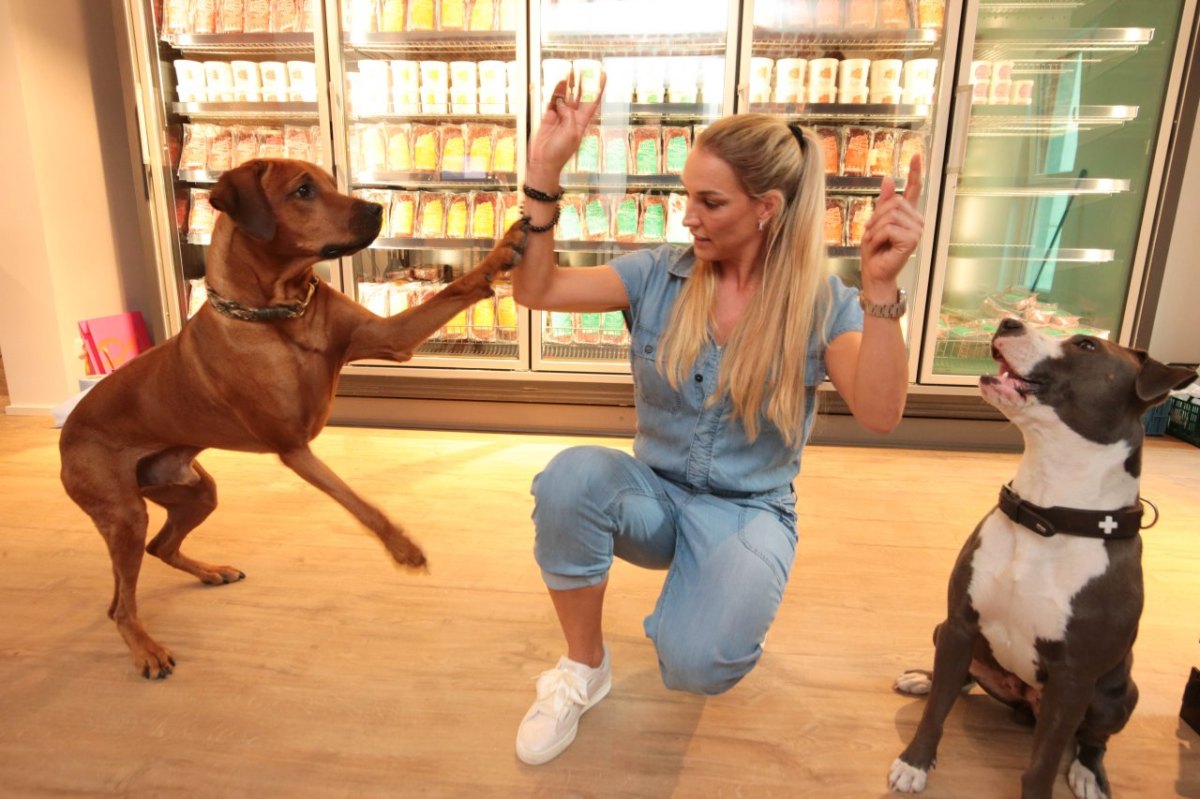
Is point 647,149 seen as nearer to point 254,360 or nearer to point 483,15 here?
point 483,15

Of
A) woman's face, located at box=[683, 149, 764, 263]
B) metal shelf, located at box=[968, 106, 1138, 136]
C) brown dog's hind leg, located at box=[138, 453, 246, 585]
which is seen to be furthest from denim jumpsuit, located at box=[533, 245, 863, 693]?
metal shelf, located at box=[968, 106, 1138, 136]

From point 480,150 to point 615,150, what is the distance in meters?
0.66

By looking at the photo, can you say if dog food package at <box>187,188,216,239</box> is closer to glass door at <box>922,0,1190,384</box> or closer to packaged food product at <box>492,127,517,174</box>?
packaged food product at <box>492,127,517,174</box>

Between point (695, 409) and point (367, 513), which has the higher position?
point (695, 409)

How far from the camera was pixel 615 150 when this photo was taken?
11.2 ft

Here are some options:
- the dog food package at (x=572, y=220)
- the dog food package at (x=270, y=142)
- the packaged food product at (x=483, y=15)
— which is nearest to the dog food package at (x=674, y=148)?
the dog food package at (x=572, y=220)

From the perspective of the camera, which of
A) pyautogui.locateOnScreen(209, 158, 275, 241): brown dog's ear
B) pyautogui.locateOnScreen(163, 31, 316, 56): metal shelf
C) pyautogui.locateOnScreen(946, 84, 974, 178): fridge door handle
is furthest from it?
pyautogui.locateOnScreen(163, 31, 316, 56): metal shelf

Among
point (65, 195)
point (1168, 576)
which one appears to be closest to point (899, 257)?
point (1168, 576)

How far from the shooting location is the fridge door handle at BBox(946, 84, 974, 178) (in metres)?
2.97

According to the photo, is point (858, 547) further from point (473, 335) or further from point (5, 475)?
point (5, 475)

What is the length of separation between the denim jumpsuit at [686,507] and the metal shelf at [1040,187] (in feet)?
7.69

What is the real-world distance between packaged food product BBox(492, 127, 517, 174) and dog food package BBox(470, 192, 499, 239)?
0.55 ft

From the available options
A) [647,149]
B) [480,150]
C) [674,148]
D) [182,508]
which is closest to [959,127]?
[674,148]

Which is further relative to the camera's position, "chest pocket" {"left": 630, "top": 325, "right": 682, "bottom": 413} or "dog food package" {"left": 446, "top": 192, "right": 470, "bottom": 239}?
"dog food package" {"left": 446, "top": 192, "right": 470, "bottom": 239}
